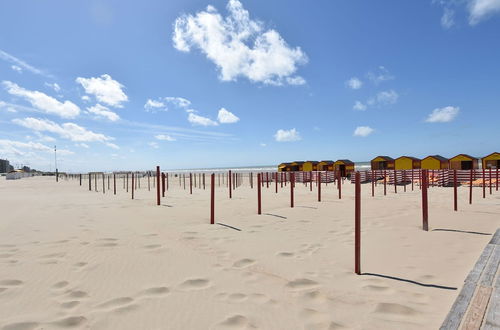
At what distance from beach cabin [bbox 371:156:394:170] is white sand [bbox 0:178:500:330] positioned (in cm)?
2969

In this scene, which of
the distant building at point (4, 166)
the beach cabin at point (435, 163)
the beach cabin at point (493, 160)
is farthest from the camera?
the distant building at point (4, 166)

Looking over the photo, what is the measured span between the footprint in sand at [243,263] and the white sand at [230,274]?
0.10 feet

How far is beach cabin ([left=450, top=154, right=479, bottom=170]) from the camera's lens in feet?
98.5

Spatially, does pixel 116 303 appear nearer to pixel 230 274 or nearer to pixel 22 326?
pixel 22 326

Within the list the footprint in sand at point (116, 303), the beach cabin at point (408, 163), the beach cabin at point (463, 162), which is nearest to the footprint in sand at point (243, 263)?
the footprint in sand at point (116, 303)

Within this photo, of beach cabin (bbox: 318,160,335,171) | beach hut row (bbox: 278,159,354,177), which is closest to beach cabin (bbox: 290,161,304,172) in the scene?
beach hut row (bbox: 278,159,354,177)

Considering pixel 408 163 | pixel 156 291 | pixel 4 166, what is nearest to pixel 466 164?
pixel 408 163

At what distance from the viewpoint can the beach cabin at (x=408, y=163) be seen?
107ft

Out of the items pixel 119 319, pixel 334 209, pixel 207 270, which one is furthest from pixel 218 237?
pixel 334 209

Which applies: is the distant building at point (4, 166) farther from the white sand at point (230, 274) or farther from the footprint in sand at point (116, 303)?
the footprint in sand at point (116, 303)

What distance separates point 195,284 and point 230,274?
54 centimetres

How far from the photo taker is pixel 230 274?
3.90 m

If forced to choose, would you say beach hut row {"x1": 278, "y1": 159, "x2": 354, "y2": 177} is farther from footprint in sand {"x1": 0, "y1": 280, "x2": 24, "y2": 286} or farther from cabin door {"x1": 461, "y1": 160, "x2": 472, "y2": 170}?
footprint in sand {"x1": 0, "y1": 280, "x2": 24, "y2": 286}

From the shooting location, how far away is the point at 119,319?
2.74m
